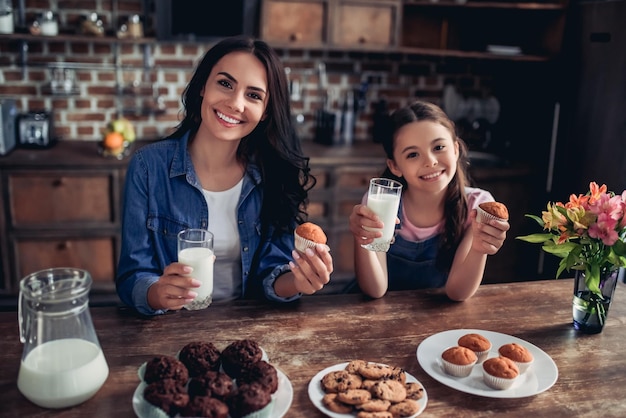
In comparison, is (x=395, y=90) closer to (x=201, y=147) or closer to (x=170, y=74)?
(x=170, y=74)

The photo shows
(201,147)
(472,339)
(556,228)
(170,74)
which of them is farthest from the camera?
(170,74)

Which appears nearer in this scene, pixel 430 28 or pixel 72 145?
pixel 72 145

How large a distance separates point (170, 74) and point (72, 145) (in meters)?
0.71

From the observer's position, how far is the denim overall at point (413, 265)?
199cm

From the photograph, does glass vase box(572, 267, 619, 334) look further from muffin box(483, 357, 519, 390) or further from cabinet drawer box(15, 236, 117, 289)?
cabinet drawer box(15, 236, 117, 289)

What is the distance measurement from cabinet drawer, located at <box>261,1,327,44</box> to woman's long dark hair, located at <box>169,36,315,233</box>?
1619 mm

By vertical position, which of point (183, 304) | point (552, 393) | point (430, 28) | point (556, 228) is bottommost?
point (552, 393)

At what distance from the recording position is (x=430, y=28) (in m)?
4.01

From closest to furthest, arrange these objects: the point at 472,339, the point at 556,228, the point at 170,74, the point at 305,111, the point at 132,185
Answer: the point at 472,339 → the point at 556,228 → the point at 132,185 → the point at 170,74 → the point at 305,111

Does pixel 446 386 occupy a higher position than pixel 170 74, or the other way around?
pixel 170 74

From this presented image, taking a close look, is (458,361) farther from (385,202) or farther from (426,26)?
(426,26)

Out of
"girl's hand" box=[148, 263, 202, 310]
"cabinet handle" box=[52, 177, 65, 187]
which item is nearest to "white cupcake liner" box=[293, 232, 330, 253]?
"girl's hand" box=[148, 263, 202, 310]

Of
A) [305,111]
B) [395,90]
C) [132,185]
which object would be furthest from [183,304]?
[395,90]

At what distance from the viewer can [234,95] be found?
1770 millimetres
